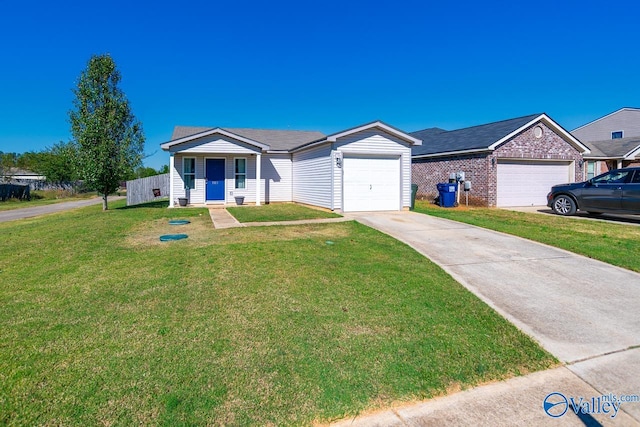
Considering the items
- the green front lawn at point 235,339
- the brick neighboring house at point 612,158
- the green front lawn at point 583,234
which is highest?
the brick neighboring house at point 612,158

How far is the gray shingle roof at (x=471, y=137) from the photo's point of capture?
16.5 metres

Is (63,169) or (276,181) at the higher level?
(63,169)

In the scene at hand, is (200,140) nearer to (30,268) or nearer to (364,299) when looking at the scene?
(30,268)

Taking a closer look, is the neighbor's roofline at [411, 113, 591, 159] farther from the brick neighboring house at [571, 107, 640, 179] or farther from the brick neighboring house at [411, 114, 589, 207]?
the brick neighboring house at [571, 107, 640, 179]

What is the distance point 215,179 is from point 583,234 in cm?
1431

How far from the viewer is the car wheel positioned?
522 inches

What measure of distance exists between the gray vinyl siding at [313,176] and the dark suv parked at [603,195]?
28.7 ft

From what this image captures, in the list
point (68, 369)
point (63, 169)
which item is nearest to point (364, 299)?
point (68, 369)

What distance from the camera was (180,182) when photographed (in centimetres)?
1653

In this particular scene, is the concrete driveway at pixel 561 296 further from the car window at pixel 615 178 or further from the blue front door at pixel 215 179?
the blue front door at pixel 215 179

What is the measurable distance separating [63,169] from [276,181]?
30595 mm

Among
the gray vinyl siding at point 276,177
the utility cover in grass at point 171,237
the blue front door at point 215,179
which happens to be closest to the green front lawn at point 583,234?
the utility cover in grass at point 171,237
